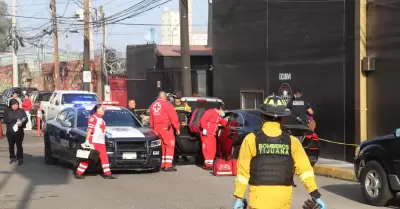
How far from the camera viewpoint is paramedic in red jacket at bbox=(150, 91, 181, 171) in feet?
45.8

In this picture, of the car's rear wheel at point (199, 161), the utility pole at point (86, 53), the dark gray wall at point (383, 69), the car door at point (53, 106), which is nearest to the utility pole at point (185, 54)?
the car's rear wheel at point (199, 161)

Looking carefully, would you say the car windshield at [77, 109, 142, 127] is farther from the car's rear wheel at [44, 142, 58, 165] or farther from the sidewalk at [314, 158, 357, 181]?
the sidewalk at [314, 158, 357, 181]

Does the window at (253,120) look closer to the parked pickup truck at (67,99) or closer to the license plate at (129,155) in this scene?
the license plate at (129,155)

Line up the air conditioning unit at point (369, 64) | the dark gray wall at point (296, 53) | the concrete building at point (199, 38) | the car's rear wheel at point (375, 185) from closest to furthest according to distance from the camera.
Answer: the car's rear wheel at point (375, 185)
the air conditioning unit at point (369, 64)
the dark gray wall at point (296, 53)
the concrete building at point (199, 38)

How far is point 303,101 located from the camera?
16.3m

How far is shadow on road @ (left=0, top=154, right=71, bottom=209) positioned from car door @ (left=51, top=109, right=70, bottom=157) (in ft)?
1.47

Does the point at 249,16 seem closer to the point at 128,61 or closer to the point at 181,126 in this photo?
the point at 181,126

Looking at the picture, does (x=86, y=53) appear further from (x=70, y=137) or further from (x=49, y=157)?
(x=70, y=137)

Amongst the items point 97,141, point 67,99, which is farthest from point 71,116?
point 67,99

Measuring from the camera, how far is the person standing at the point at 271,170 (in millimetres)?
4902

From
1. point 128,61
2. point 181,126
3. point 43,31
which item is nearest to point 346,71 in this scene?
point 181,126

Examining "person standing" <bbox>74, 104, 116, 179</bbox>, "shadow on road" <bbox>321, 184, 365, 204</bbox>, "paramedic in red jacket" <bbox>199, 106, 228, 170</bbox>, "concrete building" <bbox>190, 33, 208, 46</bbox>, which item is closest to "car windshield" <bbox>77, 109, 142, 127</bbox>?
"person standing" <bbox>74, 104, 116, 179</bbox>

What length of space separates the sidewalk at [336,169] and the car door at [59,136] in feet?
19.9

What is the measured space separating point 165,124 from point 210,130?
1.09 m
